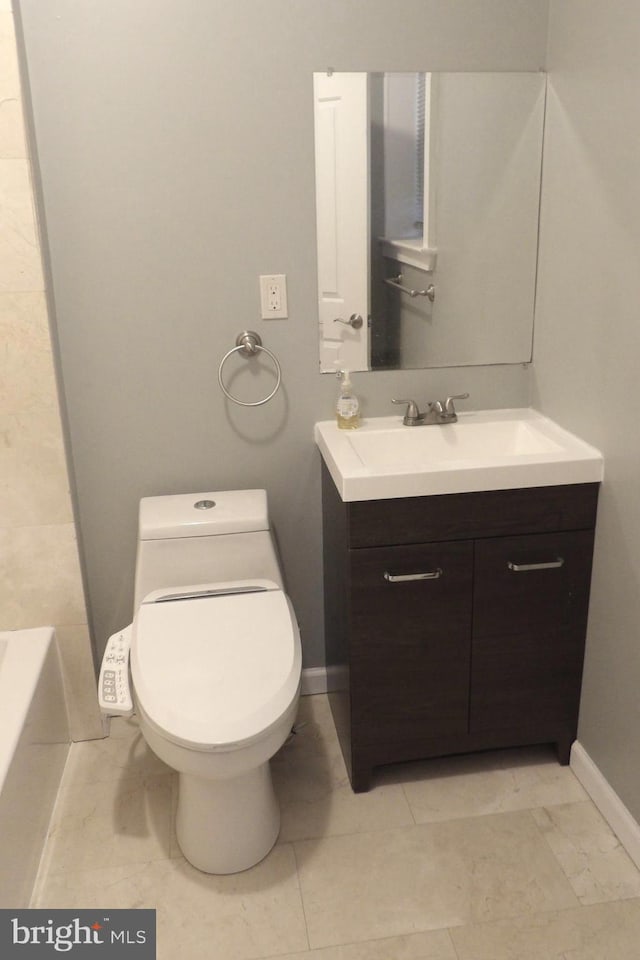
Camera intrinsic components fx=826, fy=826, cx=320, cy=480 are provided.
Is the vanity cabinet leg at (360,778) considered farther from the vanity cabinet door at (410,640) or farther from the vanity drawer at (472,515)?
the vanity drawer at (472,515)

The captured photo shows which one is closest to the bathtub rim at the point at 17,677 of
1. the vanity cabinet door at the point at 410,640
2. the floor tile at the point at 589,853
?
the vanity cabinet door at the point at 410,640

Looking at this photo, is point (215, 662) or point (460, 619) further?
point (460, 619)

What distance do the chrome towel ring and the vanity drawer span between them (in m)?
0.51

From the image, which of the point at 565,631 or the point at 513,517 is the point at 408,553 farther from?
the point at 565,631

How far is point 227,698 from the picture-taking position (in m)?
1.69

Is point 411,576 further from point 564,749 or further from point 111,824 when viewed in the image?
point 111,824

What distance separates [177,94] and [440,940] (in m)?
1.96

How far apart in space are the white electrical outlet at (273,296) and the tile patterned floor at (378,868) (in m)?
1.18

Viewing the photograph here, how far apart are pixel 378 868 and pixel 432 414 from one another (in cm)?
113

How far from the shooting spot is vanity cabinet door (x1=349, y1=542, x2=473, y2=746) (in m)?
1.92

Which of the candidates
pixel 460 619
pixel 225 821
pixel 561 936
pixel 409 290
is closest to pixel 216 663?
pixel 225 821

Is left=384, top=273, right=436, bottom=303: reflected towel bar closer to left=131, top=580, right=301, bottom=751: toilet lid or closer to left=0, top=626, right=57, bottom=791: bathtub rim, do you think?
left=131, top=580, right=301, bottom=751: toilet lid

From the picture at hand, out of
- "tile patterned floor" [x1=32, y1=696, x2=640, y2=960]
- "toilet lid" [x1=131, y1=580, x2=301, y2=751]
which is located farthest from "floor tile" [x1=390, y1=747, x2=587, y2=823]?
"toilet lid" [x1=131, y1=580, x2=301, y2=751]

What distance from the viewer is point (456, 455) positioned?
2195 mm
